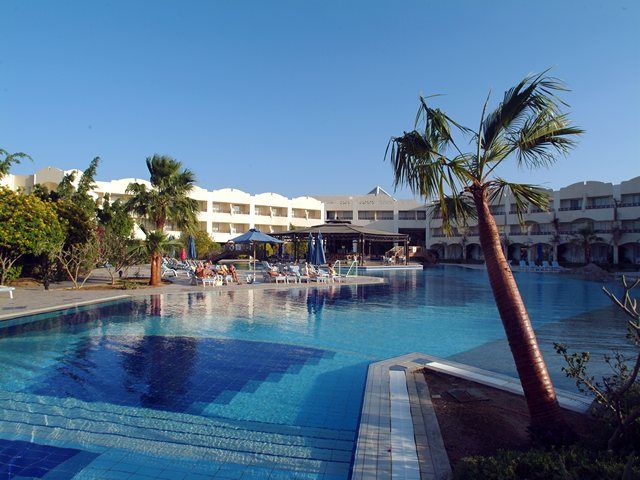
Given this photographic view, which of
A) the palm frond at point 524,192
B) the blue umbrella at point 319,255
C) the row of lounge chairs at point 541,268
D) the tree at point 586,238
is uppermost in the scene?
the tree at point 586,238

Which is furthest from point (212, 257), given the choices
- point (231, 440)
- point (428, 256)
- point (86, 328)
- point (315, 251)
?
→ point (231, 440)

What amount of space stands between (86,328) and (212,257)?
1116 inches

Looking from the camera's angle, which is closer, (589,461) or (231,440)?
(589,461)

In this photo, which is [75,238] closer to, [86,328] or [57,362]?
[86,328]

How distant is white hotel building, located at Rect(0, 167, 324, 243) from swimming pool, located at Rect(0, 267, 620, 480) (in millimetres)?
37784

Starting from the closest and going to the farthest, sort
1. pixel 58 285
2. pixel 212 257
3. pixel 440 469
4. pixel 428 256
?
pixel 440 469
pixel 58 285
pixel 212 257
pixel 428 256

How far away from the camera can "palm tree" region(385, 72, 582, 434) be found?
11.9ft

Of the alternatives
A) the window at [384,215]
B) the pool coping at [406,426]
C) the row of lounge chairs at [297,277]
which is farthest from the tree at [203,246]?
the pool coping at [406,426]

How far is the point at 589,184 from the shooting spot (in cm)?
4159

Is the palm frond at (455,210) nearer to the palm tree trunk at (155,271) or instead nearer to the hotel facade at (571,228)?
the palm tree trunk at (155,271)

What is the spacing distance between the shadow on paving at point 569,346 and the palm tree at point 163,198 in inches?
522

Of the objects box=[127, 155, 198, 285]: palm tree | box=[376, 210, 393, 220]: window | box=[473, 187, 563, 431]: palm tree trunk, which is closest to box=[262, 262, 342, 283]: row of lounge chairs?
box=[127, 155, 198, 285]: palm tree

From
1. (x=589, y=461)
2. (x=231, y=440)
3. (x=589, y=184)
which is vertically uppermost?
(x=589, y=184)

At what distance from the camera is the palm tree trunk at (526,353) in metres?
3.53
